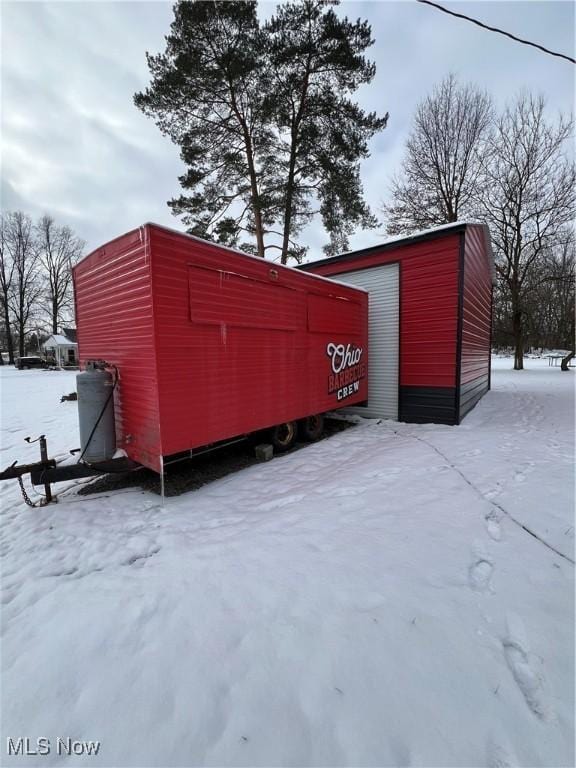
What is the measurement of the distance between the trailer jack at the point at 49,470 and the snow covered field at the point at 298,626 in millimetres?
245

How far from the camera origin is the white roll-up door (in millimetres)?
7605

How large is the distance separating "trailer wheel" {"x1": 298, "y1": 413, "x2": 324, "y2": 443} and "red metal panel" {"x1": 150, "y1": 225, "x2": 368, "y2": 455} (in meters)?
0.34

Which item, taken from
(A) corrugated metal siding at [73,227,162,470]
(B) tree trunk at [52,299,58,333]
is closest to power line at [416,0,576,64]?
(A) corrugated metal siding at [73,227,162,470]

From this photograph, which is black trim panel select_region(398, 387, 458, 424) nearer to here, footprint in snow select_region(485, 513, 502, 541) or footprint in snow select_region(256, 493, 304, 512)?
Answer: footprint in snow select_region(485, 513, 502, 541)

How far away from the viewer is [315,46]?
1094 centimetres

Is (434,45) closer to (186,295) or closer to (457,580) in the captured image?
(186,295)

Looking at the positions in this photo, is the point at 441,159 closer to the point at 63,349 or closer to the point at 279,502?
the point at 279,502

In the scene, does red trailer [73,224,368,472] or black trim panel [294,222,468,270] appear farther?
black trim panel [294,222,468,270]

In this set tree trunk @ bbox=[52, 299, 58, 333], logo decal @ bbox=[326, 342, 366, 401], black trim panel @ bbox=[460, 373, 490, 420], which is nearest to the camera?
logo decal @ bbox=[326, 342, 366, 401]

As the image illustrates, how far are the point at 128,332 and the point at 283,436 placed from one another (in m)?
3.01

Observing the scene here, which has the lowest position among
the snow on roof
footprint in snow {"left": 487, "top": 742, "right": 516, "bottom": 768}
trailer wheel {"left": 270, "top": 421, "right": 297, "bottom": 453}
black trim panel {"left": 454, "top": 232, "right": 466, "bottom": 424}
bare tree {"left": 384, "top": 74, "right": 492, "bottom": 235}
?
footprint in snow {"left": 487, "top": 742, "right": 516, "bottom": 768}

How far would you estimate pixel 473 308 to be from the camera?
8422 millimetres

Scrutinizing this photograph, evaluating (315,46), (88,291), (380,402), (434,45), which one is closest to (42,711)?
(88,291)

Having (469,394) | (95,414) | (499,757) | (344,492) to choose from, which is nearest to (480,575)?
(499,757)
